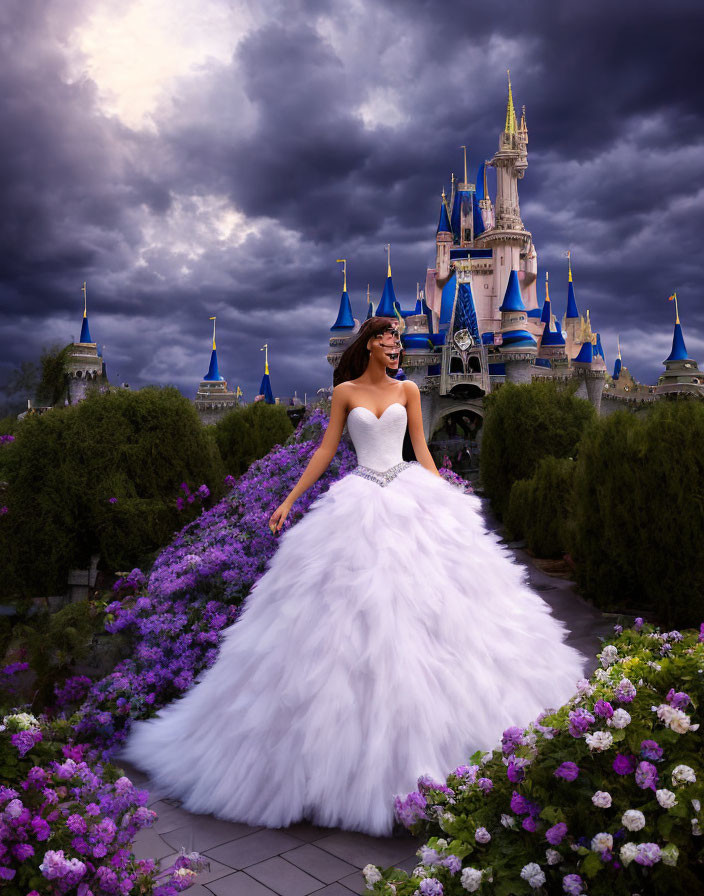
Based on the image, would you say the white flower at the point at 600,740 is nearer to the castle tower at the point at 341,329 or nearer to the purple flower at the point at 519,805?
the purple flower at the point at 519,805

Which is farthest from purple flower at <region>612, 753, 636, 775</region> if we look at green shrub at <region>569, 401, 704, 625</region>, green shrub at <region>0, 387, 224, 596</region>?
green shrub at <region>0, 387, 224, 596</region>

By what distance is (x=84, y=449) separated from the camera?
1245 cm

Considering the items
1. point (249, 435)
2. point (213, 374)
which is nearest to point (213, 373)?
point (213, 374)

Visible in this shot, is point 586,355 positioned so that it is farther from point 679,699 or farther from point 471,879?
point 471,879

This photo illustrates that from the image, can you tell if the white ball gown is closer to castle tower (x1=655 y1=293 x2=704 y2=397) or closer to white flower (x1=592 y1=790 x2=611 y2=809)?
white flower (x1=592 y1=790 x2=611 y2=809)

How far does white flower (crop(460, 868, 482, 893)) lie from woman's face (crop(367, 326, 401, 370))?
3218 millimetres

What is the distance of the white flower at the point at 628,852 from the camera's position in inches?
88.7

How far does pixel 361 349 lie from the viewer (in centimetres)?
500

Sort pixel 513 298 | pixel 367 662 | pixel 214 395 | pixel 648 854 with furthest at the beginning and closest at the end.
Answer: pixel 214 395, pixel 513 298, pixel 367 662, pixel 648 854

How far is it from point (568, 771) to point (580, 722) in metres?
0.20

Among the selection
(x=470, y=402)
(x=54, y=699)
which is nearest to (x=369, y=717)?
(x=54, y=699)

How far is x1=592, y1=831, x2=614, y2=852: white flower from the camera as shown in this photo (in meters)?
2.33

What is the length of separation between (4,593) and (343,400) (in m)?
9.98

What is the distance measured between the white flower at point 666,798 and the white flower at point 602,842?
216 millimetres
